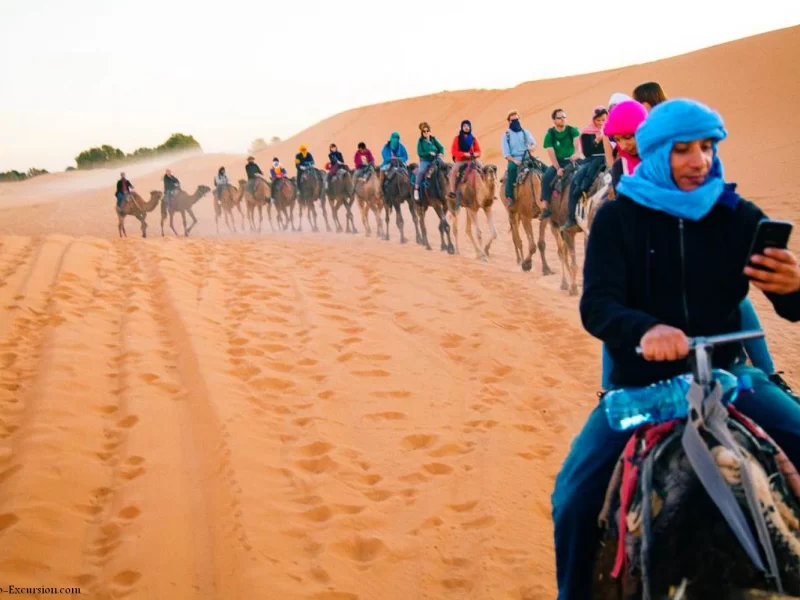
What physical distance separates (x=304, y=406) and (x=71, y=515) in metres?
2.12

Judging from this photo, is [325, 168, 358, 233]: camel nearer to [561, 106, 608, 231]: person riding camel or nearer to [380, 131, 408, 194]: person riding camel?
[380, 131, 408, 194]: person riding camel

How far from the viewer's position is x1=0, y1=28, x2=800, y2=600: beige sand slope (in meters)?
3.99

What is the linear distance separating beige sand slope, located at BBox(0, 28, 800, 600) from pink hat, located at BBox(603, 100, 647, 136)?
2.18 m

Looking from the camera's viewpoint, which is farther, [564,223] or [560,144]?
[560,144]

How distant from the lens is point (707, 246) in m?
2.48

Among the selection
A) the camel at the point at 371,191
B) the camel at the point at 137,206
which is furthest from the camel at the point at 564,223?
the camel at the point at 137,206

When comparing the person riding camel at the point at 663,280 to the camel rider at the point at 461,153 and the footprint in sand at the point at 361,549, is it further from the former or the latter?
the camel rider at the point at 461,153

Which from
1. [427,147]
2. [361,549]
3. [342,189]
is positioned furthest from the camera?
[342,189]

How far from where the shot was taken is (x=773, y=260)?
2299mm

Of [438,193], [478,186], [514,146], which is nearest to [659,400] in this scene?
[514,146]

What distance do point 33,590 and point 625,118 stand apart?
4.75 m

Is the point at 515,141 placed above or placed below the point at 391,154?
above

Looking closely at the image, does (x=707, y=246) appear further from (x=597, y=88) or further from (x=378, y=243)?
(x=597, y=88)

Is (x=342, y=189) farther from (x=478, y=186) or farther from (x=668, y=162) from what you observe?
(x=668, y=162)
